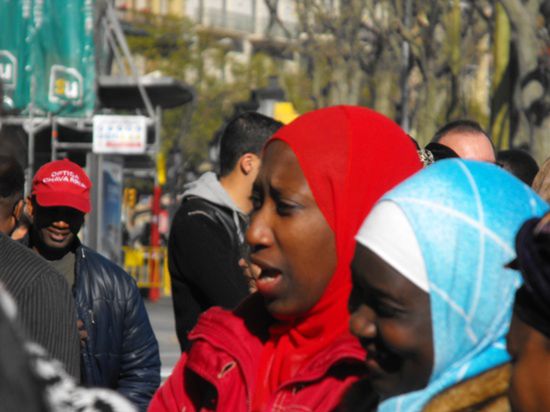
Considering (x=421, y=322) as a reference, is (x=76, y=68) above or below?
below

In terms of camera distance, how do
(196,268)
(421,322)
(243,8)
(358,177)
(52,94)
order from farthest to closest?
(243,8)
(52,94)
(196,268)
(358,177)
(421,322)

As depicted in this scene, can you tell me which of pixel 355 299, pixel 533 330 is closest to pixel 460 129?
pixel 355 299

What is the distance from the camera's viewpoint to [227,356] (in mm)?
3176

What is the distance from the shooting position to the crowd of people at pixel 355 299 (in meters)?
2.26

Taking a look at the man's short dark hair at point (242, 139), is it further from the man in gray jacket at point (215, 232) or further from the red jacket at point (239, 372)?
the red jacket at point (239, 372)

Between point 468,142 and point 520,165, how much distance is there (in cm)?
121

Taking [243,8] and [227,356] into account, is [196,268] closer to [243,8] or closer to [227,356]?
[227,356]

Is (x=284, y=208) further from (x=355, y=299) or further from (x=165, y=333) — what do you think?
(x=165, y=333)

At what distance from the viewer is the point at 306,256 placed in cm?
311

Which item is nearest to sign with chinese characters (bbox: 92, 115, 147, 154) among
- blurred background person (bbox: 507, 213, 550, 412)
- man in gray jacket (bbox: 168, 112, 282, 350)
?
man in gray jacket (bbox: 168, 112, 282, 350)

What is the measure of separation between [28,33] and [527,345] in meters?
26.2

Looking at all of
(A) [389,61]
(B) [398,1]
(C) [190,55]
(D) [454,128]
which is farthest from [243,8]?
(D) [454,128]

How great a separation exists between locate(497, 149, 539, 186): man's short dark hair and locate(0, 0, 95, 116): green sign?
20194mm

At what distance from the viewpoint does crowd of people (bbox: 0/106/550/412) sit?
226 cm
